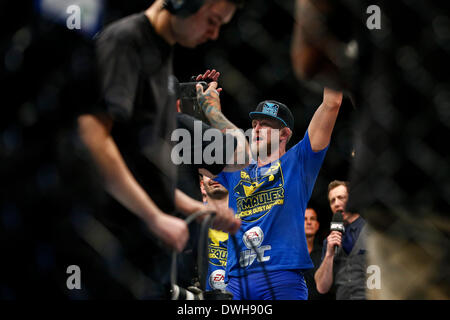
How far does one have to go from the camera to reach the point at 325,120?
1.78 metres

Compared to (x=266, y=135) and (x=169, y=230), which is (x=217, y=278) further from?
(x=169, y=230)

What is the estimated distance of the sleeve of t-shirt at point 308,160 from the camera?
6.14 feet

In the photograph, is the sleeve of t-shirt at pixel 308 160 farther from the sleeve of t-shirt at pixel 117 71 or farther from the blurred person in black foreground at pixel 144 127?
the sleeve of t-shirt at pixel 117 71

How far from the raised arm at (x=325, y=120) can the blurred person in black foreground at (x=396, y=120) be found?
23.6 inches

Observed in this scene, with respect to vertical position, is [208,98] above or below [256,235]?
above

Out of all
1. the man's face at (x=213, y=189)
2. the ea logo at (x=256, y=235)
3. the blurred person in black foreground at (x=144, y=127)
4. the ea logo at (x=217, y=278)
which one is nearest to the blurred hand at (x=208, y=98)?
the blurred person in black foreground at (x=144, y=127)

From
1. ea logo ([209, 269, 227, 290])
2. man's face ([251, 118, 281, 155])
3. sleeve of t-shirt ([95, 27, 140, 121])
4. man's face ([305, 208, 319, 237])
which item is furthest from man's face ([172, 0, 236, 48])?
man's face ([305, 208, 319, 237])

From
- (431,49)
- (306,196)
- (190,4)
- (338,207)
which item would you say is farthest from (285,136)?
(190,4)

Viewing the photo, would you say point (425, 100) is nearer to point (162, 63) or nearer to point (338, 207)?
point (162, 63)

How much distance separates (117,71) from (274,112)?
4.19 feet

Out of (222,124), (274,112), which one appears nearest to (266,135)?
(274,112)

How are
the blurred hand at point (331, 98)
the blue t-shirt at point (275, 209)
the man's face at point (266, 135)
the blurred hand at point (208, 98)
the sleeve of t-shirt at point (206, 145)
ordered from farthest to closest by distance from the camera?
1. the man's face at point (266, 135)
2. the blue t-shirt at point (275, 209)
3. the blurred hand at point (331, 98)
4. the blurred hand at point (208, 98)
5. the sleeve of t-shirt at point (206, 145)

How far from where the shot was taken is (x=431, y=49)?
42.1 inches

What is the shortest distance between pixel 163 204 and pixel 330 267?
4.53ft
